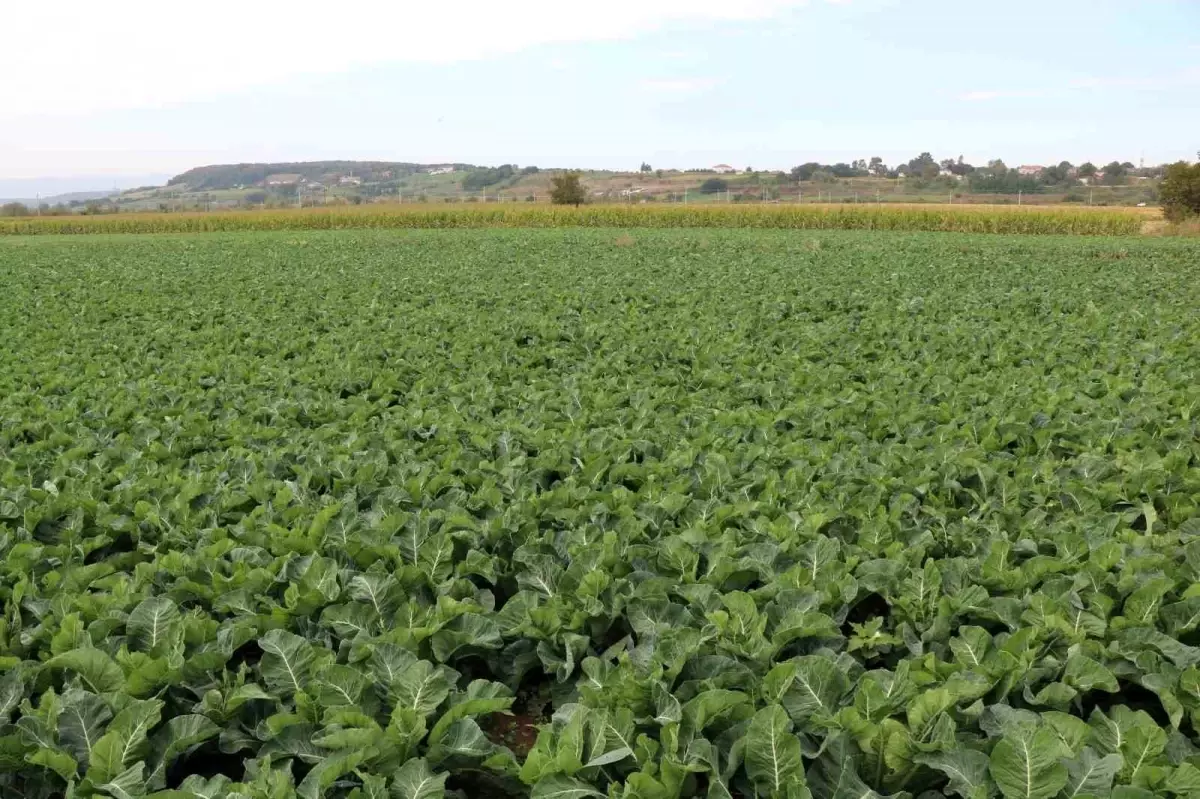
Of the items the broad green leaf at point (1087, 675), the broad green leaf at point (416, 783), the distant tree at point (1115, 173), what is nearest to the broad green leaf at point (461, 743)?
the broad green leaf at point (416, 783)

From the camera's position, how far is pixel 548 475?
581 centimetres

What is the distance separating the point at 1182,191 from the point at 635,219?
28.7 m

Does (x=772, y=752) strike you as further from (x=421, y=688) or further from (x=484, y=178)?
(x=484, y=178)

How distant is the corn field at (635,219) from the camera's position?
4497cm

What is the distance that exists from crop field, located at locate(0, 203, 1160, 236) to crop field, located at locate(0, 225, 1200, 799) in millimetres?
39197

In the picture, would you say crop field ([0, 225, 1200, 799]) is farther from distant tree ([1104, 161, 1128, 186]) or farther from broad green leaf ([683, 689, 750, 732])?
distant tree ([1104, 161, 1128, 186])

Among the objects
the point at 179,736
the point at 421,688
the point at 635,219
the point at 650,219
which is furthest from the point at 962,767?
the point at 635,219

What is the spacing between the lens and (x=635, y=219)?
2160 inches

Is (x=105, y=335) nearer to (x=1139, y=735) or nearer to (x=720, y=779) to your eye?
(x=720, y=779)

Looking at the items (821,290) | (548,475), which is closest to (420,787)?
(548,475)

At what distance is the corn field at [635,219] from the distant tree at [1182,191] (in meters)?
1.47

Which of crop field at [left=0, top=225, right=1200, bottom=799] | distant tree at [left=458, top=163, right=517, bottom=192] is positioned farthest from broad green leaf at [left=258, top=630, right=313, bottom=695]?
distant tree at [left=458, top=163, right=517, bottom=192]

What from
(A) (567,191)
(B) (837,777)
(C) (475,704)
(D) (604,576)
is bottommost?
(B) (837,777)

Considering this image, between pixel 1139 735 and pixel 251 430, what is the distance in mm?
5986
